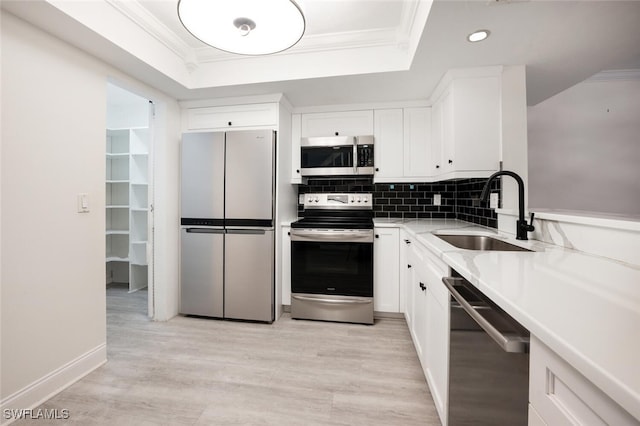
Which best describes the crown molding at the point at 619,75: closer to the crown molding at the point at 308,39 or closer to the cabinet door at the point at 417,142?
the cabinet door at the point at 417,142

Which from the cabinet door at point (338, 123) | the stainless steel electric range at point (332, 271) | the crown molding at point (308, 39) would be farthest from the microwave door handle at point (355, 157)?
the crown molding at point (308, 39)

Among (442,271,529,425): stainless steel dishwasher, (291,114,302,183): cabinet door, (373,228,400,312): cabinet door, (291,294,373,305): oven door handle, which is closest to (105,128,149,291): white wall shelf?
(291,114,302,183): cabinet door

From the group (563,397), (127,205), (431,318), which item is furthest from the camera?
(127,205)

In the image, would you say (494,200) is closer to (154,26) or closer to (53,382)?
(154,26)

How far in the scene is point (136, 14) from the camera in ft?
6.14

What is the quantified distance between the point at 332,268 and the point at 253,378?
3.79 ft

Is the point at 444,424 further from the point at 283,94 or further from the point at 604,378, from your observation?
the point at 283,94

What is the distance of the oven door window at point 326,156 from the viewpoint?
294 cm

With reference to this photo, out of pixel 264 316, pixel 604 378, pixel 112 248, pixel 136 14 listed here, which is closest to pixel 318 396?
pixel 264 316

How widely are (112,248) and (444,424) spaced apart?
4520 mm

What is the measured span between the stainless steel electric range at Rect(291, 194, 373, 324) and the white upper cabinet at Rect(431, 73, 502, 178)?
992 mm

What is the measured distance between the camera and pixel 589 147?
9.55 feet

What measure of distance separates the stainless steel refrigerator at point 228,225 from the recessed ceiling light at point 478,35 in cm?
172

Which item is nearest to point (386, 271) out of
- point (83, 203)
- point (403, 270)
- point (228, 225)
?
point (403, 270)
